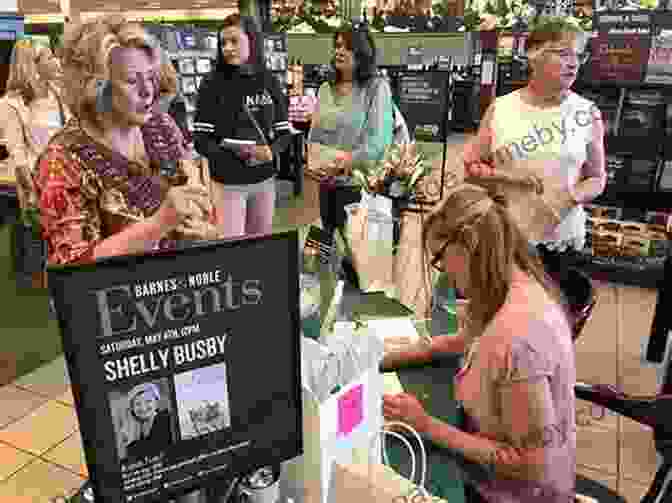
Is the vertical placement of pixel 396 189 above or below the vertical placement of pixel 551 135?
below

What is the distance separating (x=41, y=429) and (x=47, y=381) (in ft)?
1.65

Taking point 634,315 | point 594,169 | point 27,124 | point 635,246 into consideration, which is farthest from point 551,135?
point 27,124

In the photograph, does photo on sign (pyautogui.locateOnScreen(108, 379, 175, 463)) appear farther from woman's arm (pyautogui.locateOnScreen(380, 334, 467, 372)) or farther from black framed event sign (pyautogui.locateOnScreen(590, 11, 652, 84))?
black framed event sign (pyautogui.locateOnScreen(590, 11, 652, 84))

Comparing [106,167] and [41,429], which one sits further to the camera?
[41,429]

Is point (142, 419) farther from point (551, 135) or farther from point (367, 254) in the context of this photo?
point (551, 135)

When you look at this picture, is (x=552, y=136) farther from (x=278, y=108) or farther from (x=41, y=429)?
(x=41, y=429)

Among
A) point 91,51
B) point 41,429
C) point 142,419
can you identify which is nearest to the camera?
point 142,419

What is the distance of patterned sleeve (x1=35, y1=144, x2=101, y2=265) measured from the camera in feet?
4.47

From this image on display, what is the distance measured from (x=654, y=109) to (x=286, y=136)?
9.47 ft

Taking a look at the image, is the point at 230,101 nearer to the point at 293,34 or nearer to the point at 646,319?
the point at 646,319

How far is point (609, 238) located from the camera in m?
4.57

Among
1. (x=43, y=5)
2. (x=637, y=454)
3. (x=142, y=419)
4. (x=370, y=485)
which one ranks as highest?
(x=43, y=5)

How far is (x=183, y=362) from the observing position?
2.64 ft

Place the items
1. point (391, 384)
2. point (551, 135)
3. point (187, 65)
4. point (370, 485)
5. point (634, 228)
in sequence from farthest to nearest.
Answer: point (187, 65)
point (634, 228)
point (551, 135)
point (391, 384)
point (370, 485)
